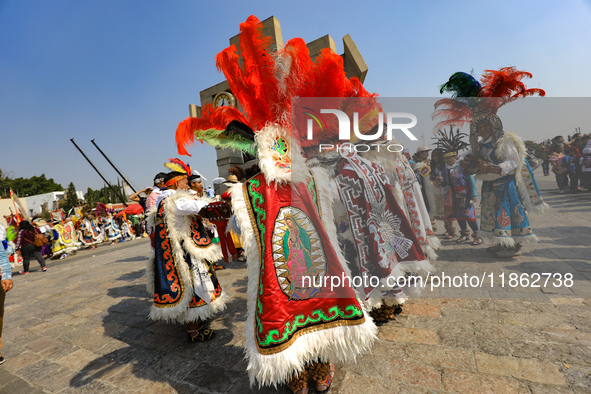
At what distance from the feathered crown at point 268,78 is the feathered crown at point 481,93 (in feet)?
3.47

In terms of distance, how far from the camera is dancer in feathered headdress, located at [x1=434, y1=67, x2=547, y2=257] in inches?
93.7

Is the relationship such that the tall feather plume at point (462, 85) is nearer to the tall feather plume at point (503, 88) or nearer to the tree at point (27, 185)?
the tall feather plume at point (503, 88)

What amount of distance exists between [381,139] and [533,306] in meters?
2.48

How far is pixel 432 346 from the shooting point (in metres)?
2.42

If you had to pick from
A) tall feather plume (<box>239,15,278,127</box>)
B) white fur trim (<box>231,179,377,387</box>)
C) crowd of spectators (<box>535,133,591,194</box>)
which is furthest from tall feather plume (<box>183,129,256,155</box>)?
crowd of spectators (<box>535,133,591,194</box>)

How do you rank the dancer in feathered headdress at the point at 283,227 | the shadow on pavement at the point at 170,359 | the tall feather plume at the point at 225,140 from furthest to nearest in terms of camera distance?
the shadow on pavement at the point at 170,359 → the tall feather plume at the point at 225,140 → the dancer in feathered headdress at the point at 283,227

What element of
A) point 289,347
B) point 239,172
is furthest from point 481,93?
point 289,347

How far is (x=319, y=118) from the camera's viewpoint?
2248 mm

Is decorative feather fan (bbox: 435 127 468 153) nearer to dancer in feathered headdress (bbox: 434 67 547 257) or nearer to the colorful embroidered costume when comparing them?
dancer in feathered headdress (bbox: 434 67 547 257)

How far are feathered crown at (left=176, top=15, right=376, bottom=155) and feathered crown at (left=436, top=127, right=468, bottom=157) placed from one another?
90 centimetres

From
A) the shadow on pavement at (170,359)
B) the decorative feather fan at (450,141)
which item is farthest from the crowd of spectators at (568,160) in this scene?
the shadow on pavement at (170,359)

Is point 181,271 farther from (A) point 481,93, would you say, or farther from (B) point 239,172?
(A) point 481,93

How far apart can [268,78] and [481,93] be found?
2.11m

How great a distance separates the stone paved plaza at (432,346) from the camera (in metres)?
2.03
